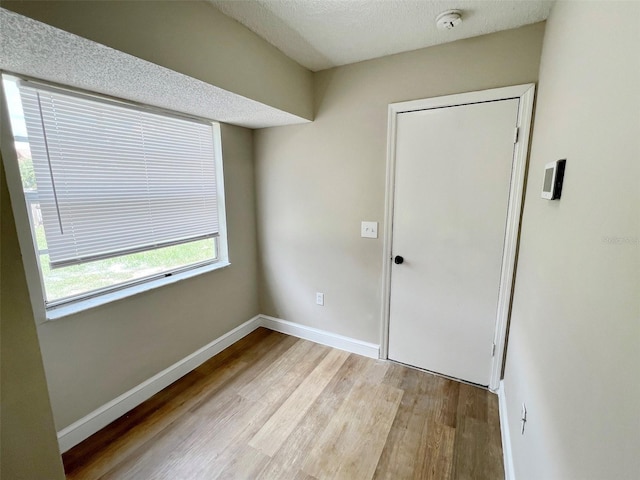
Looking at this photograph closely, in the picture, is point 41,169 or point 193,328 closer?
point 41,169

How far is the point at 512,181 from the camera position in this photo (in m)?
1.78

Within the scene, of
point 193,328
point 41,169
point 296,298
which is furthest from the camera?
point 296,298

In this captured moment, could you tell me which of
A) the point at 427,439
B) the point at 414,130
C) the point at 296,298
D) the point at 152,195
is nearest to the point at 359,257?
the point at 296,298

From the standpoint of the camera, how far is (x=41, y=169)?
1437 mm

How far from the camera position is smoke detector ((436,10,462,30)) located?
152 cm

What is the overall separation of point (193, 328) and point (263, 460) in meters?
1.15

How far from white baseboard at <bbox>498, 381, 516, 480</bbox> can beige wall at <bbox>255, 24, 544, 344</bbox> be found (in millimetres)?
936

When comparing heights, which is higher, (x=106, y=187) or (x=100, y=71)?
(x=100, y=71)

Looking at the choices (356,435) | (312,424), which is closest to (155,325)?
(312,424)

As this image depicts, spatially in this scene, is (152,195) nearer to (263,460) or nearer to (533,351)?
(263,460)

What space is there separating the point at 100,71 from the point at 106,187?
2.18 feet

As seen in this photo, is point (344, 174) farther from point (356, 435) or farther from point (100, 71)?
point (356, 435)

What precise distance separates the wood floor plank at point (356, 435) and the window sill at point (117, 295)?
147 centimetres

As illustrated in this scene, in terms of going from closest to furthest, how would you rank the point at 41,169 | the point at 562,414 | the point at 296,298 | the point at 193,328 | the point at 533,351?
the point at 562,414, the point at 533,351, the point at 41,169, the point at 193,328, the point at 296,298
